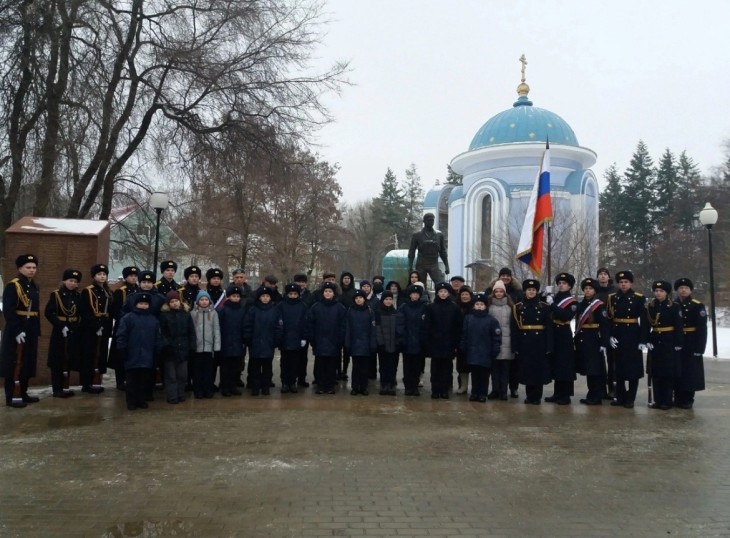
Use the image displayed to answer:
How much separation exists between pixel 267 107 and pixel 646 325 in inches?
385

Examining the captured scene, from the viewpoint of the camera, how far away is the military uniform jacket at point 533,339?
9055 millimetres

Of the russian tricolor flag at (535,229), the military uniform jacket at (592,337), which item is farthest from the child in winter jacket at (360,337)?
the russian tricolor flag at (535,229)

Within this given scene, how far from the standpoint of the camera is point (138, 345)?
8.35 meters

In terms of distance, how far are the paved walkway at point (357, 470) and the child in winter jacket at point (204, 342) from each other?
39 cm

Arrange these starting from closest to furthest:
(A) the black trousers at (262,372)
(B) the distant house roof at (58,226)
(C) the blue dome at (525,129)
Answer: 1. (A) the black trousers at (262,372)
2. (B) the distant house roof at (58,226)
3. (C) the blue dome at (525,129)

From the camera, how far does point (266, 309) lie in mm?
9438

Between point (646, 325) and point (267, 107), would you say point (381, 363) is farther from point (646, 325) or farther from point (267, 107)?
point (267, 107)

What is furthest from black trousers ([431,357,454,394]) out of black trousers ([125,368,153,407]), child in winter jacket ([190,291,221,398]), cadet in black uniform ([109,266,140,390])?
cadet in black uniform ([109,266,140,390])

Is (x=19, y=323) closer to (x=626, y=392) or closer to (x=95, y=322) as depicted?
(x=95, y=322)

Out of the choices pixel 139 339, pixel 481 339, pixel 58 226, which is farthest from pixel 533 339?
pixel 58 226

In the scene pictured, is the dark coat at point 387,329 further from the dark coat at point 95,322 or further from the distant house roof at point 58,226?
the distant house roof at point 58,226

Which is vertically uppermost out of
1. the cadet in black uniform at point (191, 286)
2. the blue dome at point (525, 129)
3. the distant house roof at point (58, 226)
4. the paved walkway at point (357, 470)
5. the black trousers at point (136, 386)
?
the blue dome at point (525, 129)

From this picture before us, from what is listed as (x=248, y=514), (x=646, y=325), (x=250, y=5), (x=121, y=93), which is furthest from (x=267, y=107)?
(x=248, y=514)

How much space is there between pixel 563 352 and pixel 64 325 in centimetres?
717
